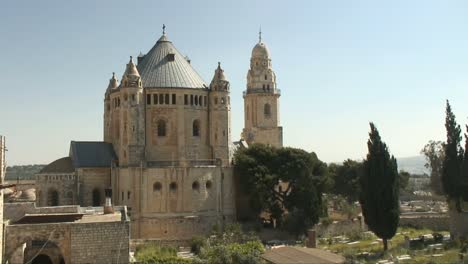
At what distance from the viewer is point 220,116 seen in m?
49.6

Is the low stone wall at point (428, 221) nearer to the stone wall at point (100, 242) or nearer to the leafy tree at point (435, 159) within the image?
the leafy tree at point (435, 159)

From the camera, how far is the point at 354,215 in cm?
5491

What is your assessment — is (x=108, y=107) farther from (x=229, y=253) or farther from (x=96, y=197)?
(x=229, y=253)

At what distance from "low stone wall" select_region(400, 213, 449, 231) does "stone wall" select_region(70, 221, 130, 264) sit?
3540 cm

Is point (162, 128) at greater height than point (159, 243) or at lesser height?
greater

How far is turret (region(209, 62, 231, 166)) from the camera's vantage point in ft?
162

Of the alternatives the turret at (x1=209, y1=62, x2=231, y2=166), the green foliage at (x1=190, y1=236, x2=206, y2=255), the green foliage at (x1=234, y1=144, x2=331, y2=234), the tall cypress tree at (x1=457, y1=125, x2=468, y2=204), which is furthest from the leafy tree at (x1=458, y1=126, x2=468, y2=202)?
the green foliage at (x1=190, y1=236, x2=206, y2=255)

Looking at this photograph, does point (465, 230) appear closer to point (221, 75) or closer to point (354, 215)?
point (354, 215)

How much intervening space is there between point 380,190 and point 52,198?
28.1 meters

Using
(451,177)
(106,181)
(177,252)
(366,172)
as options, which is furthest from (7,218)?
(451,177)

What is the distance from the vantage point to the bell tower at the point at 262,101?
66062 millimetres

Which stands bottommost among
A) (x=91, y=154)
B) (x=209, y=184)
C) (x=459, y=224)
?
(x=459, y=224)

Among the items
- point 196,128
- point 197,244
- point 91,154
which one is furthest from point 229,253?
point 91,154

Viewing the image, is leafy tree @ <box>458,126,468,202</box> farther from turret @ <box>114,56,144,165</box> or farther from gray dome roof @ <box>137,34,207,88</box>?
turret @ <box>114,56,144,165</box>
